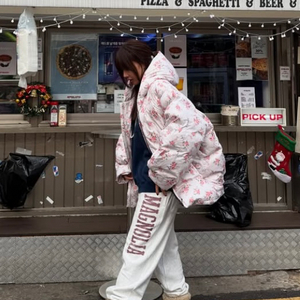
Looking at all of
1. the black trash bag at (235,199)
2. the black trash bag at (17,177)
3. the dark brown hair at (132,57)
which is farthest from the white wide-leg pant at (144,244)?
the black trash bag at (17,177)

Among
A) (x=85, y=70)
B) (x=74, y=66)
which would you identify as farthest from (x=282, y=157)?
(x=74, y=66)

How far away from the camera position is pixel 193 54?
464 cm

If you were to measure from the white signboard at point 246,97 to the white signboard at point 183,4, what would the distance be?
128 cm

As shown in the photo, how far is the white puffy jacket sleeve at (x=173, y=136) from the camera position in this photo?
214 centimetres

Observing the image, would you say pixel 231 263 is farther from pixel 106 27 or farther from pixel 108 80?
pixel 106 27

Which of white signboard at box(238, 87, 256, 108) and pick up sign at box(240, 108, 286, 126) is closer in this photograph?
pick up sign at box(240, 108, 286, 126)

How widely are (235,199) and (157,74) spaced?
2030mm

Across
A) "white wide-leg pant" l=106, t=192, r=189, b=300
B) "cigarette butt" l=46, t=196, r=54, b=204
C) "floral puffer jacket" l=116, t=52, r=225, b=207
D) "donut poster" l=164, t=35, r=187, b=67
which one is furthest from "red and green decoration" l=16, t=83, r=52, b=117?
"white wide-leg pant" l=106, t=192, r=189, b=300

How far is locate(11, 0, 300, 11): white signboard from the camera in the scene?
10.9 feet

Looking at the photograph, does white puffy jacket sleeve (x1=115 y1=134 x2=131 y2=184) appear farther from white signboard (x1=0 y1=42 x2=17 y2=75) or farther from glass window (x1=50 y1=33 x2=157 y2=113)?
white signboard (x1=0 y1=42 x2=17 y2=75)

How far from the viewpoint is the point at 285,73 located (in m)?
4.53

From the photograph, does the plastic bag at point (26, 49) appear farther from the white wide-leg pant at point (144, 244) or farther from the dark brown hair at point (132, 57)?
the white wide-leg pant at point (144, 244)

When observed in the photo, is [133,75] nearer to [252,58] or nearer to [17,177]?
[17,177]

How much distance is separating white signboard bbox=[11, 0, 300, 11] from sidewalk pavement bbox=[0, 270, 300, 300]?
2601mm
